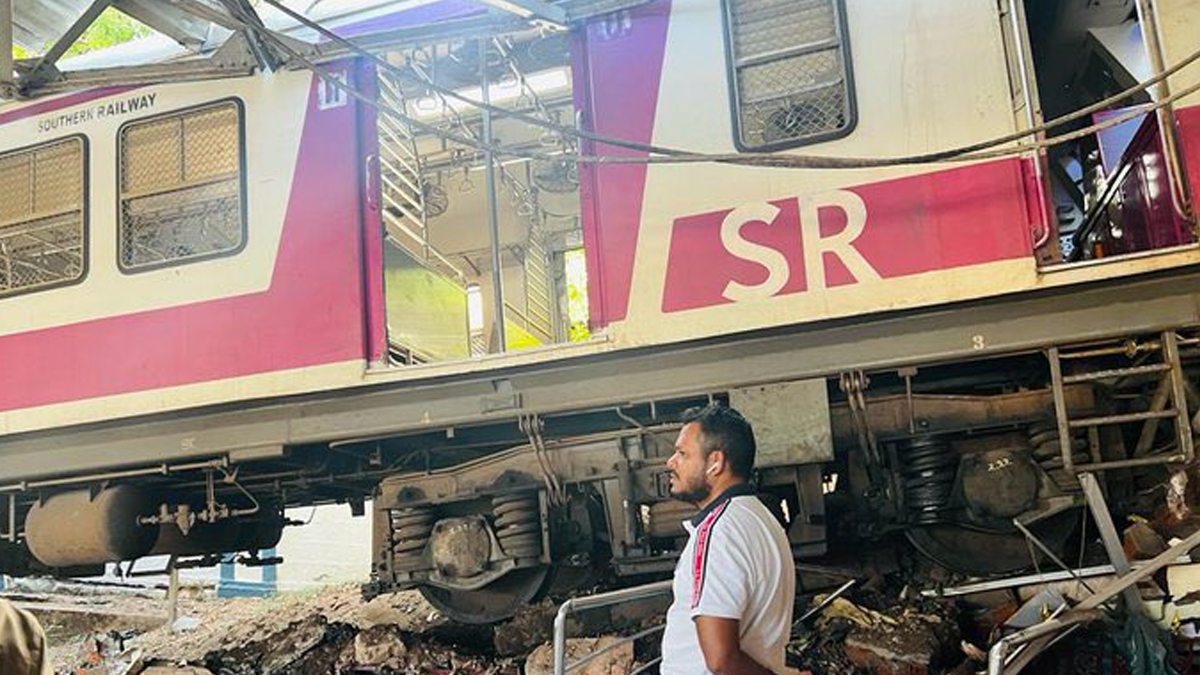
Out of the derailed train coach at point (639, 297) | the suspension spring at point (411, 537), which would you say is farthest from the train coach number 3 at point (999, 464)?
the suspension spring at point (411, 537)

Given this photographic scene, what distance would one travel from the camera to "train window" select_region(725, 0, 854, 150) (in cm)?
446

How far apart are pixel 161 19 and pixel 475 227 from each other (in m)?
3.71

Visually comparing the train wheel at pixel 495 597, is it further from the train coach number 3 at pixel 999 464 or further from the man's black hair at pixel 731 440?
the man's black hair at pixel 731 440

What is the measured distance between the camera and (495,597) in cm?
536

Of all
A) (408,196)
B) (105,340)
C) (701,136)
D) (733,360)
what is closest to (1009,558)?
(733,360)

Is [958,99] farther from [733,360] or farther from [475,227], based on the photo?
[475,227]

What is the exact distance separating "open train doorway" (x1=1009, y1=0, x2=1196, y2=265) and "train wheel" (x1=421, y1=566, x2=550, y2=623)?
2.92 m

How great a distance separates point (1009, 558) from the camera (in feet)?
15.5

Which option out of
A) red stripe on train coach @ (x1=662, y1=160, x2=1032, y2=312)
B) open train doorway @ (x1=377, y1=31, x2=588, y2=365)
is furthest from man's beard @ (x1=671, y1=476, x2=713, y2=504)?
open train doorway @ (x1=377, y1=31, x2=588, y2=365)

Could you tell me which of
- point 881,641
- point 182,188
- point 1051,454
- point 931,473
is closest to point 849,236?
point 931,473

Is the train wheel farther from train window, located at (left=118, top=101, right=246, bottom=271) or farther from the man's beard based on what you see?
the man's beard

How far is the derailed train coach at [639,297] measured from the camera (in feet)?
13.6

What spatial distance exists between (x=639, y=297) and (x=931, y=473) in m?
1.54

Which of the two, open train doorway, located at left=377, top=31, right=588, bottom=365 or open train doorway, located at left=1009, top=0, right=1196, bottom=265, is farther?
open train doorway, located at left=377, top=31, right=588, bottom=365
